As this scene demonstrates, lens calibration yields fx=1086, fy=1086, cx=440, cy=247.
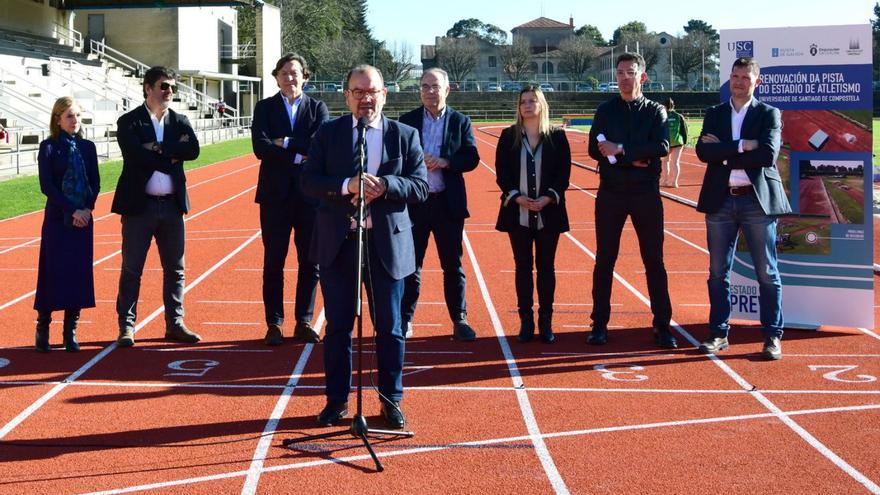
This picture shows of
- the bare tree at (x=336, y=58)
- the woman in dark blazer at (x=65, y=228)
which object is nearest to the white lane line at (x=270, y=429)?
the woman in dark blazer at (x=65, y=228)

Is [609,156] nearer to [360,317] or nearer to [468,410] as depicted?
[468,410]

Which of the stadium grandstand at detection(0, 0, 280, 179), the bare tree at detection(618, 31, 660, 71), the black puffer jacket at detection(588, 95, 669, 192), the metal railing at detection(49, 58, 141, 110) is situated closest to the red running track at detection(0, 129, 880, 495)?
the black puffer jacket at detection(588, 95, 669, 192)

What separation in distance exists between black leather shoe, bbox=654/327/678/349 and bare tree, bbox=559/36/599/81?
11540cm

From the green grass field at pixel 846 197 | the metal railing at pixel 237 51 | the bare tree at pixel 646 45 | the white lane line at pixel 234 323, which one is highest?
the bare tree at pixel 646 45

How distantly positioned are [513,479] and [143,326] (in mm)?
4721

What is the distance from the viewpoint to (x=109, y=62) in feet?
168

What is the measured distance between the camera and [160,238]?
8.12m

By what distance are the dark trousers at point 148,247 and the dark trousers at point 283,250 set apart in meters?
0.66

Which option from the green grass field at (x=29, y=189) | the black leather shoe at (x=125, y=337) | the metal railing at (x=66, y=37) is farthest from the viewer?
the metal railing at (x=66, y=37)

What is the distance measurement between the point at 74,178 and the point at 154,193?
1.86 feet

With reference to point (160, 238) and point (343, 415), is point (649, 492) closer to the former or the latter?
point (343, 415)

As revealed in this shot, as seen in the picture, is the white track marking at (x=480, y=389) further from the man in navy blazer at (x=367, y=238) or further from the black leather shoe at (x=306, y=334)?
the black leather shoe at (x=306, y=334)

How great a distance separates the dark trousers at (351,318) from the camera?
18.9 feet

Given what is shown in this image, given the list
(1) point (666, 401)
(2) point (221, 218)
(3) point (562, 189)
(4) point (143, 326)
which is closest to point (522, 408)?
(1) point (666, 401)
